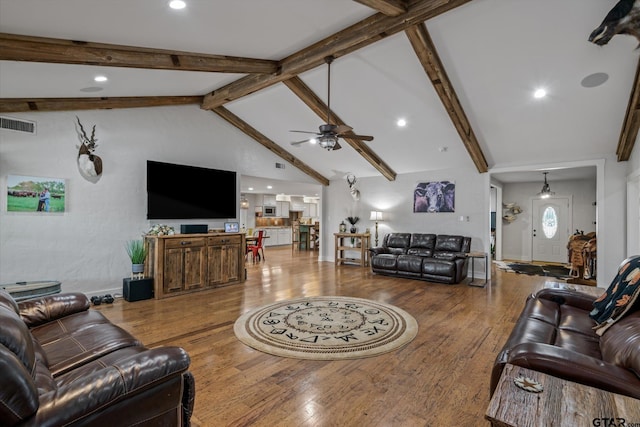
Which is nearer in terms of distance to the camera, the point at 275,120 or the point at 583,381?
the point at 583,381

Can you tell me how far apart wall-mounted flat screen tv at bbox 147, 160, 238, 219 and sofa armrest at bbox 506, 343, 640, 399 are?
5.47m

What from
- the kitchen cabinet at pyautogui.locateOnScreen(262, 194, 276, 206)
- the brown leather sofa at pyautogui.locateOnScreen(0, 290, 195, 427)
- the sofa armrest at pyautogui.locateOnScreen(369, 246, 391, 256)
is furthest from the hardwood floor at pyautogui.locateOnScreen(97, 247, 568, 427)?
the kitchen cabinet at pyautogui.locateOnScreen(262, 194, 276, 206)

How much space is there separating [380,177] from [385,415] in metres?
6.85

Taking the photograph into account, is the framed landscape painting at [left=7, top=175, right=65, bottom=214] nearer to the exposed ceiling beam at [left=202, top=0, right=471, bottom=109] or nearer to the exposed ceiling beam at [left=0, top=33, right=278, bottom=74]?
the exposed ceiling beam at [left=0, top=33, right=278, bottom=74]

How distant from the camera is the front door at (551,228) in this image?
9.20 metres

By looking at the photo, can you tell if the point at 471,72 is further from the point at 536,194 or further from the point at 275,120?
the point at 536,194

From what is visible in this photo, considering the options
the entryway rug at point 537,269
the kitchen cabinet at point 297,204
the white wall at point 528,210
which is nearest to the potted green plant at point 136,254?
the entryway rug at point 537,269

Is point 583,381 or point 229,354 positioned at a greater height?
point 583,381

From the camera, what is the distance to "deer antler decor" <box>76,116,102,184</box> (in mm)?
4621

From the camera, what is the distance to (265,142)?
23.9 feet

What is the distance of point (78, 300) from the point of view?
257 cm

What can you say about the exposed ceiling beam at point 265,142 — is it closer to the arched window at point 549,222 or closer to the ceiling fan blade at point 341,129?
the ceiling fan blade at point 341,129

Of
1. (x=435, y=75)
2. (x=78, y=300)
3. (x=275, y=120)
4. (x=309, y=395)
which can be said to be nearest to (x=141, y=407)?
(x=309, y=395)

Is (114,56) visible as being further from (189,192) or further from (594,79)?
(594,79)
